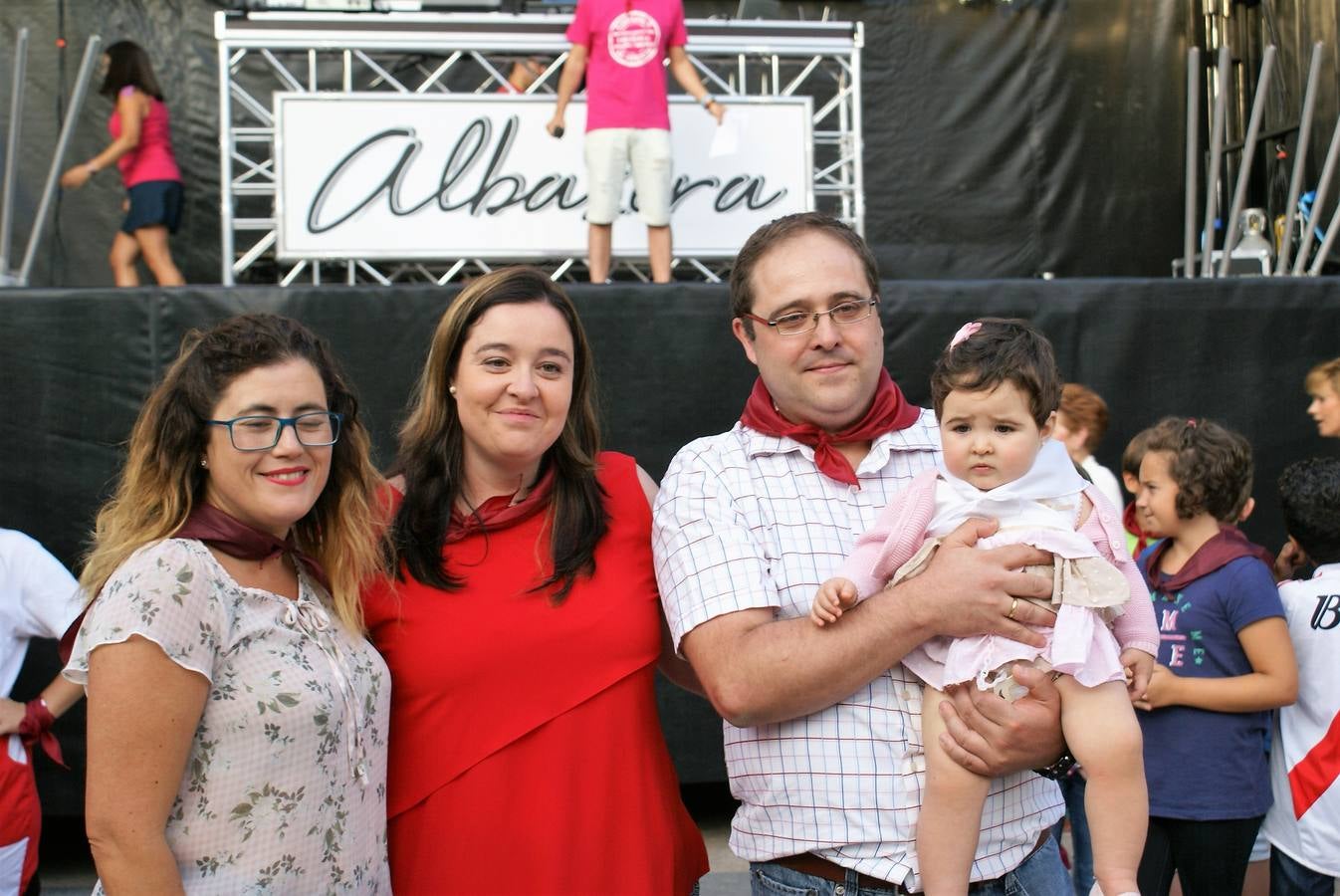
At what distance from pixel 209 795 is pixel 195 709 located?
5.5 inches

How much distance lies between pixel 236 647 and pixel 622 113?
4585mm

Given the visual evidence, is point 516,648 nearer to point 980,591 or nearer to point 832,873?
point 832,873

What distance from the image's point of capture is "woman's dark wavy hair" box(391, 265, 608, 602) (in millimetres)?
2242

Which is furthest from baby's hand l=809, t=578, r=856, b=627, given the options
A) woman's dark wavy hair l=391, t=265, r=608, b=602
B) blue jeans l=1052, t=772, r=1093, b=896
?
blue jeans l=1052, t=772, r=1093, b=896

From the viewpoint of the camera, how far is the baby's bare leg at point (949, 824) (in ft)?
6.16

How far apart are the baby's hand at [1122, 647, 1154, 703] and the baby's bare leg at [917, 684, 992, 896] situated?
37 centimetres

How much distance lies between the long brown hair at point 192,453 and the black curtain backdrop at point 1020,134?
20.3ft

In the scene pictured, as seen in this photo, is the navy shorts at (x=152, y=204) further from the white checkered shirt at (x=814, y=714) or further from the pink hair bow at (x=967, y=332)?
the pink hair bow at (x=967, y=332)

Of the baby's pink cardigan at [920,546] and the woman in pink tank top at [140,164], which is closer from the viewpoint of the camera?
the baby's pink cardigan at [920,546]

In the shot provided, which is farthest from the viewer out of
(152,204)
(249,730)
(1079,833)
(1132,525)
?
(152,204)


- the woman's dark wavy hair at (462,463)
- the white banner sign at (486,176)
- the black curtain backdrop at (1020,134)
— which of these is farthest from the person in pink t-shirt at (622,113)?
the woman's dark wavy hair at (462,463)

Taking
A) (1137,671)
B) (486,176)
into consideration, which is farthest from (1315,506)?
(486,176)

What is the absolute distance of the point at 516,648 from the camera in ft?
7.04

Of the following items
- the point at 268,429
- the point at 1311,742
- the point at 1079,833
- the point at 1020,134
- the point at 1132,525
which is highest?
the point at 1020,134
